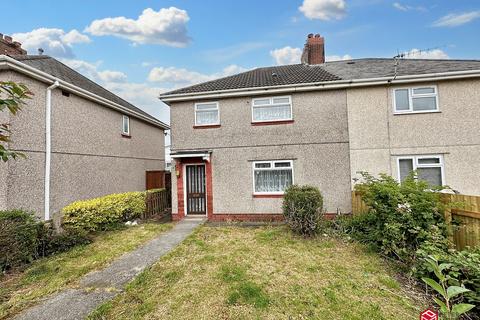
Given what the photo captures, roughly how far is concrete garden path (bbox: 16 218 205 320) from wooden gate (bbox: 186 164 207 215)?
309 cm

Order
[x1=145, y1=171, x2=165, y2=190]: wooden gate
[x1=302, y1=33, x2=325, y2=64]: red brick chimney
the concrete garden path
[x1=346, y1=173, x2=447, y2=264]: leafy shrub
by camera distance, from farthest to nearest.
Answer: [x1=145, y1=171, x2=165, y2=190]: wooden gate < [x1=302, y1=33, x2=325, y2=64]: red brick chimney < [x1=346, y1=173, x2=447, y2=264]: leafy shrub < the concrete garden path

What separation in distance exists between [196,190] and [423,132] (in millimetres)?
9608

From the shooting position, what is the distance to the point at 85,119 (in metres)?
9.89

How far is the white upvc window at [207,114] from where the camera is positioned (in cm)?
995

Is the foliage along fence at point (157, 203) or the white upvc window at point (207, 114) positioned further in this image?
the foliage along fence at point (157, 203)

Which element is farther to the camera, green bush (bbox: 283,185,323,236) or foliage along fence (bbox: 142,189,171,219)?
foliage along fence (bbox: 142,189,171,219)

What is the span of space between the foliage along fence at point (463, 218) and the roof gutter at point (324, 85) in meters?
5.32

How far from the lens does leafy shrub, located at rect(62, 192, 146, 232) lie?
7.17 meters

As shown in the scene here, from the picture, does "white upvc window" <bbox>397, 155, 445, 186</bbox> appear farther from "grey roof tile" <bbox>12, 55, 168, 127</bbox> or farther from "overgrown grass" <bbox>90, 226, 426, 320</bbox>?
"grey roof tile" <bbox>12, 55, 168, 127</bbox>

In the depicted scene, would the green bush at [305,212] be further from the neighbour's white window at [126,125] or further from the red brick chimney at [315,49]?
the neighbour's white window at [126,125]

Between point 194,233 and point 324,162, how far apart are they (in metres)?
5.83

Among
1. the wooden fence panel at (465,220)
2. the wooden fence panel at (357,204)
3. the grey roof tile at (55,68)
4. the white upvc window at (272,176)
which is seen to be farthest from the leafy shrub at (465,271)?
the grey roof tile at (55,68)

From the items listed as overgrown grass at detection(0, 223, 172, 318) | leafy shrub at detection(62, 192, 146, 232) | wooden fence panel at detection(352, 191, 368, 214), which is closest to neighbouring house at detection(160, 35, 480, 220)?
wooden fence panel at detection(352, 191, 368, 214)

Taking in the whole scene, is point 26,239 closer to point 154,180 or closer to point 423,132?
point 154,180
